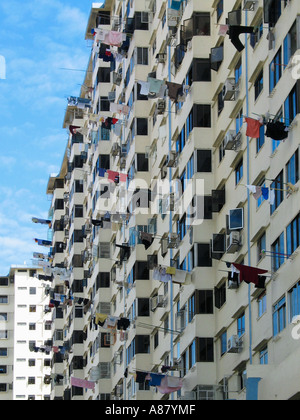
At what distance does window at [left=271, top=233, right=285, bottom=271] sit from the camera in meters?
35.0

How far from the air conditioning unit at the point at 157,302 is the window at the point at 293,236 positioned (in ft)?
56.5

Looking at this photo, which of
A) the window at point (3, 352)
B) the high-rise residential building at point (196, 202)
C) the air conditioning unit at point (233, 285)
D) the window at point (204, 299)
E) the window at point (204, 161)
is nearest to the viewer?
the high-rise residential building at point (196, 202)

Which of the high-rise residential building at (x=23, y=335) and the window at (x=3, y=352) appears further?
the window at (x=3, y=352)

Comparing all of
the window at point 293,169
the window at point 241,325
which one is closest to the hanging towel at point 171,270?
the window at point 241,325

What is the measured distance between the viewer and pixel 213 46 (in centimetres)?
Result: 4553

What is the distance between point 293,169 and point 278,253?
9.03 ft

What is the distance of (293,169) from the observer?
34031mm

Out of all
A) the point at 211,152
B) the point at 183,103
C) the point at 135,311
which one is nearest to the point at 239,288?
the point at 211,152

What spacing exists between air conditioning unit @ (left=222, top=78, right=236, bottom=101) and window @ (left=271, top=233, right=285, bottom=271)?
25.8 ft

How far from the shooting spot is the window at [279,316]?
3444 centimetres

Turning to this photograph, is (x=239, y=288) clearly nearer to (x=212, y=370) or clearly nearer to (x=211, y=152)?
(x=212, y=370)

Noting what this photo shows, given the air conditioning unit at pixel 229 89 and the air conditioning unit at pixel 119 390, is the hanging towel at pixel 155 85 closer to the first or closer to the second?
the air conditioning unit at pixel 229 89

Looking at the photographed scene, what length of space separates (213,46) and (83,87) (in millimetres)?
33035

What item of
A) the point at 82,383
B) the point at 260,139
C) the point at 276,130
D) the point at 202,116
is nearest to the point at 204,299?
the point at 202,116
